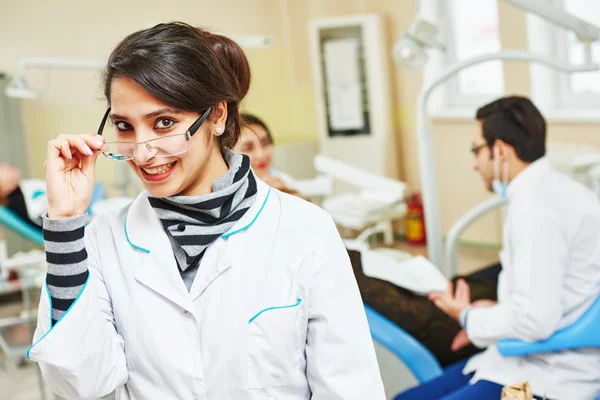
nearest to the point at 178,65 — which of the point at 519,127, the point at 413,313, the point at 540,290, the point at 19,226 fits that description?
the point at 540,290

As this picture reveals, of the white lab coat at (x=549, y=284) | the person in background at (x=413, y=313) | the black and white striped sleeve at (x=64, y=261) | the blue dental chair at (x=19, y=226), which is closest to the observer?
the black and white striped sleeve at (x=64, y=261)

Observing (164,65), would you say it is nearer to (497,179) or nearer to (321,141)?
(497,179)

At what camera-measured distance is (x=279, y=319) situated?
1223mm

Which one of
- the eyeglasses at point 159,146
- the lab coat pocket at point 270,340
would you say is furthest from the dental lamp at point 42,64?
the lab coat pocket at point 270,340

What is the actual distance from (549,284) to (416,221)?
13.3ft

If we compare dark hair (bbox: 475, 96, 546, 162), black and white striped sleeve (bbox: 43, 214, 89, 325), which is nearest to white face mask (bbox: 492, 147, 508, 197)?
dark hair (bbox: 475, 96, 546, 162)

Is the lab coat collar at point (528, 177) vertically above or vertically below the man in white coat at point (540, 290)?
above

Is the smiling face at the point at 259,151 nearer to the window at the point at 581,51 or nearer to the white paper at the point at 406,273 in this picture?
the white paper at the point at 406,273

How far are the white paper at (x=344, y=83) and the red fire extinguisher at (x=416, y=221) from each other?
0.78 m

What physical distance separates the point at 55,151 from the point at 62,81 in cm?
534

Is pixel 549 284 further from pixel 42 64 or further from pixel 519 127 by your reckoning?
pixel 42 64

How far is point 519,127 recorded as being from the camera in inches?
94.1

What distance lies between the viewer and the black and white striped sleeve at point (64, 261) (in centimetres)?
112

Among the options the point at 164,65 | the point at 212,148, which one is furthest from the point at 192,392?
the point at 164,65
